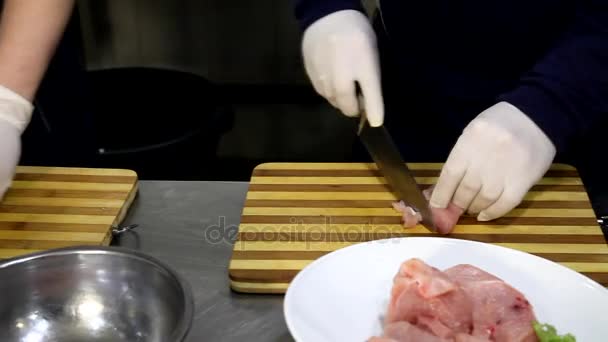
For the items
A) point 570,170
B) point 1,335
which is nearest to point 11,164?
point 1,335

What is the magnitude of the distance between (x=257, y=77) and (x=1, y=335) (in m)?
1.88

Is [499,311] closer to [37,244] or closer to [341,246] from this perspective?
[341,246]

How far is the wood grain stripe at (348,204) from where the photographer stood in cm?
126

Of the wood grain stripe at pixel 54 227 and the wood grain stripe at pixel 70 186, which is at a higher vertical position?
the wood grain stripe at pixel 54 227

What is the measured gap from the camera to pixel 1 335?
93 centimetres

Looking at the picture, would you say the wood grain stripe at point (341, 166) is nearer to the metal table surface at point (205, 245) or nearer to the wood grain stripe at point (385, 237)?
the metal table surface at point (205, 245)

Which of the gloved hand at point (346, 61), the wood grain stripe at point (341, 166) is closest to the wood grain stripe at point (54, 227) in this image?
the wood grain stripe at point (341, 166)

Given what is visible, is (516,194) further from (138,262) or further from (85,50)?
(85,50)

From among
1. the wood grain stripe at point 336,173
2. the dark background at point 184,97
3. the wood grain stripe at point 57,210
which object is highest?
the wood grain stripe at point 57,210

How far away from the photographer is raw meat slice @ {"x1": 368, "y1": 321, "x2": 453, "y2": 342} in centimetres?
87

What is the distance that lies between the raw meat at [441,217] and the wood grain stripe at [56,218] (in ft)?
1.66

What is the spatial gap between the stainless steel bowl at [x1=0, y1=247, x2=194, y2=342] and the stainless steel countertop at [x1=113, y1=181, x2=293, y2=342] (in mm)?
95

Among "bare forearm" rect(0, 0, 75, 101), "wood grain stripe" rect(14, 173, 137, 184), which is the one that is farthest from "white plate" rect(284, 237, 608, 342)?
"bare forearm" rect(0, 0, 75, 101)

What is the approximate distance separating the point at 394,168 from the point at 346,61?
0.22 metres
